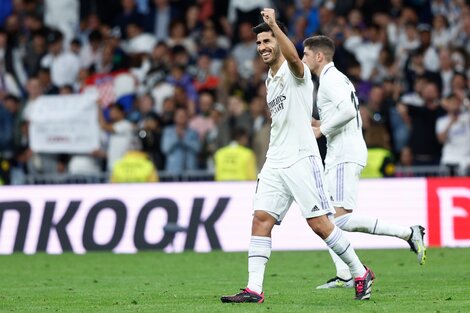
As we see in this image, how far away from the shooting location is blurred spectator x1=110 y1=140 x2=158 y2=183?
68.4ft

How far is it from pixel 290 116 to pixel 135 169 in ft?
33.2

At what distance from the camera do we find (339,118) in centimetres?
1266

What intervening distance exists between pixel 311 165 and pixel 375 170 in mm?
8979

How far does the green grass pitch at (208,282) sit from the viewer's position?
1077cm

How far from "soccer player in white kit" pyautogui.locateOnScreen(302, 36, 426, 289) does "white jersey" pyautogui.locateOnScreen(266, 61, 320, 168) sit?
1569 millimetres

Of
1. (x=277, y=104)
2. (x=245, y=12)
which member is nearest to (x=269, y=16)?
(x=277, y=104)

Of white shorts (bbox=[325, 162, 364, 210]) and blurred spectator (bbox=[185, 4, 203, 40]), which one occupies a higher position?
blurred spectator (bbox=[185, 4, 203, 40])

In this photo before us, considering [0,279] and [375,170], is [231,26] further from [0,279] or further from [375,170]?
[0,279]

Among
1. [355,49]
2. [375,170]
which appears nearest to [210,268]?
[375,170]

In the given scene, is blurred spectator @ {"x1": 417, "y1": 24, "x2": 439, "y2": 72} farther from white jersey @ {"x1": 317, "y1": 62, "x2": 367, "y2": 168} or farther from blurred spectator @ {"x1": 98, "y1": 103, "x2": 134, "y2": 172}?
white jersey @ {"x1": 317, "y1": 62, "x2": 367, "y2": 168}

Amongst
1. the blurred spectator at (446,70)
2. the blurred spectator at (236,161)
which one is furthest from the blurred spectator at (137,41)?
the blurred spectator at (446,70)

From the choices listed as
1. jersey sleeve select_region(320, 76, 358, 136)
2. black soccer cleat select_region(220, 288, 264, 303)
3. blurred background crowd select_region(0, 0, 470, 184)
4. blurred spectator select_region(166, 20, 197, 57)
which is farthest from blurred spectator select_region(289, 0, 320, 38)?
black soccer cleat select_region(220, 288, 264, 303)

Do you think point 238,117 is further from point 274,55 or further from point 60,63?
point 274,55

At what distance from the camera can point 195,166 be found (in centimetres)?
2161
